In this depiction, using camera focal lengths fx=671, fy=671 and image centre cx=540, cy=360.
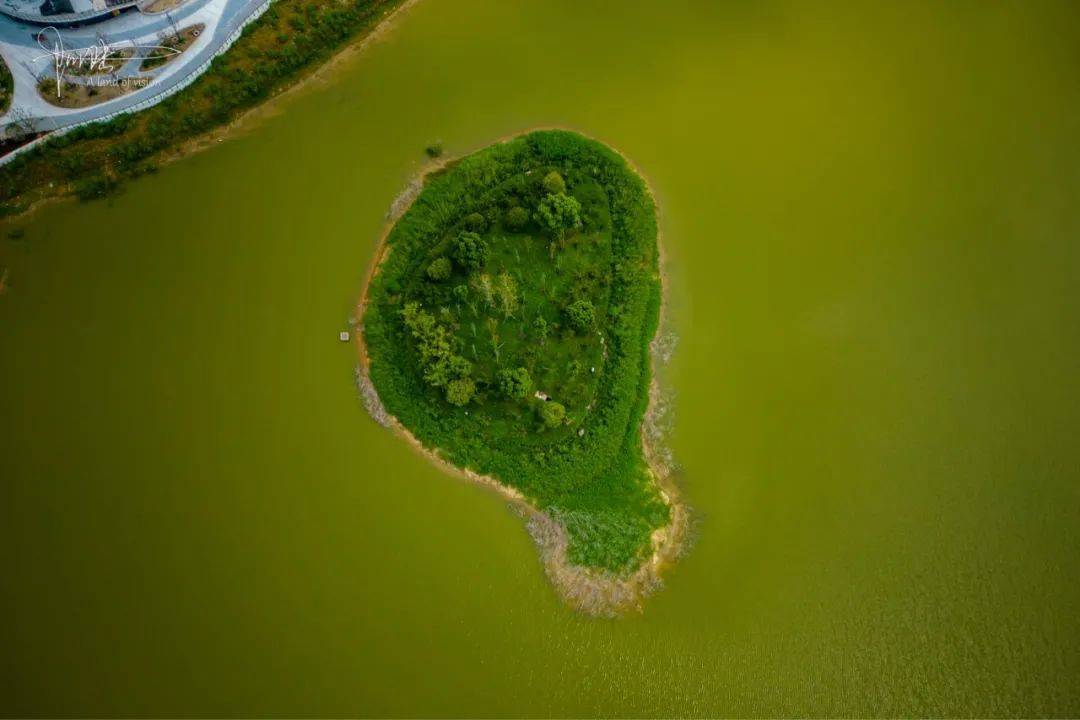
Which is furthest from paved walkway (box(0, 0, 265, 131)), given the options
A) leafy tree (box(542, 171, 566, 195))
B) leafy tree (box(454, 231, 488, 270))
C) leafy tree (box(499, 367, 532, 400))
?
leafy tree (box(499, 367, 532, 400))

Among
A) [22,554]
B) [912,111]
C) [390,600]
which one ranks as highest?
[912,111]

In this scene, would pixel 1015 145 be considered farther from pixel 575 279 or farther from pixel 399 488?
pixel 399 488

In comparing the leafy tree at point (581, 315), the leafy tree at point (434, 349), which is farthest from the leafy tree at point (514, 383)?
the leafy tree at point (581, 315)

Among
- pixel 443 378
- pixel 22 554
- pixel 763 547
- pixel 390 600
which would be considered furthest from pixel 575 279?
pixel 22 554

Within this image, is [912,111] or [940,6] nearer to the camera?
[912,111]

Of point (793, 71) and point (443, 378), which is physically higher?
point (793, 71)

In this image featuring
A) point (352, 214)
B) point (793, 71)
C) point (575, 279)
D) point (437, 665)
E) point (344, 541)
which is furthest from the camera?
point (793, 71)

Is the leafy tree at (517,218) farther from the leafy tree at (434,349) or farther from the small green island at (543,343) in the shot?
the leafy tree at (434,349)
